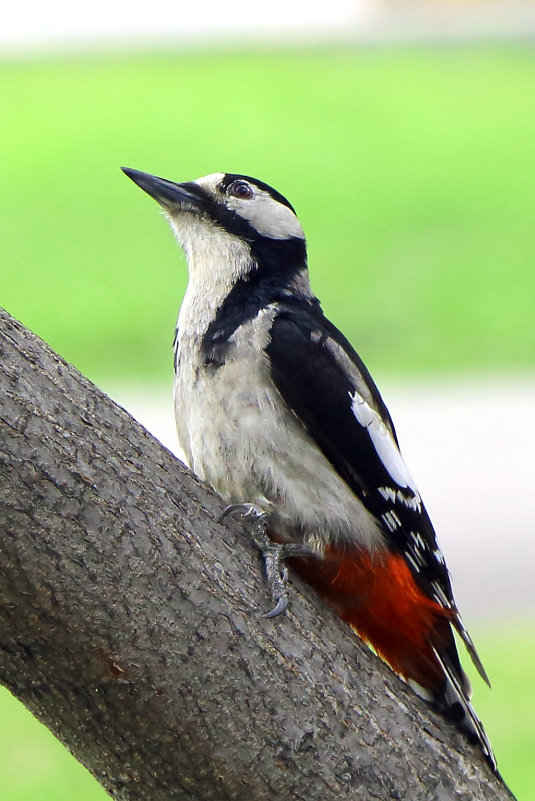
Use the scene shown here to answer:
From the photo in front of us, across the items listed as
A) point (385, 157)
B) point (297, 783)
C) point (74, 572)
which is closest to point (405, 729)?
point (297, 783)

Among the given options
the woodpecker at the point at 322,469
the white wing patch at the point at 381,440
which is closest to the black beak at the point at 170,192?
the woodpecker at the point at 322,469

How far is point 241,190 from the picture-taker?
3.63 m

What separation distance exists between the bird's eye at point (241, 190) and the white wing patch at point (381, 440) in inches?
30.7

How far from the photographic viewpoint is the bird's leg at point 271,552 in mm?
2426

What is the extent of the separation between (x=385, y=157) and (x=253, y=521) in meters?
19.6

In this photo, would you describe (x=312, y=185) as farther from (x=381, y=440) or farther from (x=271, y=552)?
(x=271, y=552)

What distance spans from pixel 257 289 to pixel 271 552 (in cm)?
104

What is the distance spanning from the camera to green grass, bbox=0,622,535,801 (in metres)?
A: 5.63

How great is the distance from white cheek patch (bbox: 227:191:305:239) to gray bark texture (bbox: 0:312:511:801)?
4.36 feet

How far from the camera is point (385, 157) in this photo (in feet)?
71.1

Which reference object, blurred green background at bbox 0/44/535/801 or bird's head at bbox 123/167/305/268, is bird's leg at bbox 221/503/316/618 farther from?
blurred green background at bbox 0/44/535/801

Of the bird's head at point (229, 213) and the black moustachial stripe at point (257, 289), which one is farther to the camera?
the bird's head at point (229, 213)

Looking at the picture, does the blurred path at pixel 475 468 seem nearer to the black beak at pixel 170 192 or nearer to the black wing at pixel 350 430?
the black wing at pixel 350 430

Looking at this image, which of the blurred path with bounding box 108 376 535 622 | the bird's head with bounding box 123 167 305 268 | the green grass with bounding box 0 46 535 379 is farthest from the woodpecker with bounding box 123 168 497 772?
the green grass with bounding box 0 46 535 379
